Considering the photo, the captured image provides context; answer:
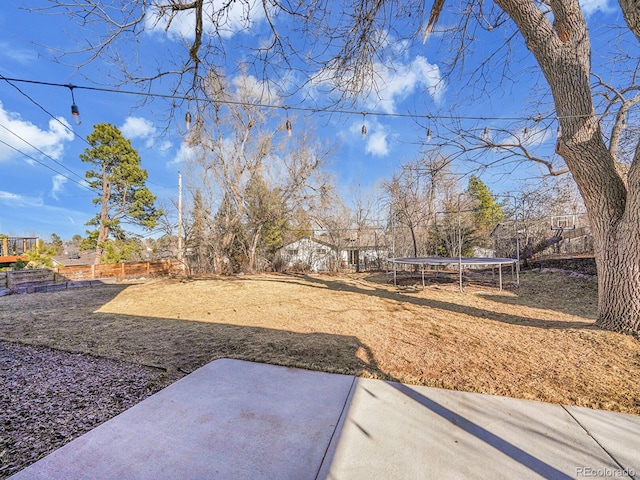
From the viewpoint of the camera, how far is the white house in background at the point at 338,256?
11.7 meters

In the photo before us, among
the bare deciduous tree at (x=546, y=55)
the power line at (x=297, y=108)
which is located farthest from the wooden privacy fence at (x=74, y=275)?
the bare deciduous tree at (x=546, y=55)

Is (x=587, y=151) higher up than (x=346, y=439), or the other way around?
(x=587, y=151)

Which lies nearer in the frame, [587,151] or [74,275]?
[587,151]

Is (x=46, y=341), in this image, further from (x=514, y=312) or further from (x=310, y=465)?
(x=514, y=312)

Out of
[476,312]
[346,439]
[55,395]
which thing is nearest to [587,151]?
[476,312]

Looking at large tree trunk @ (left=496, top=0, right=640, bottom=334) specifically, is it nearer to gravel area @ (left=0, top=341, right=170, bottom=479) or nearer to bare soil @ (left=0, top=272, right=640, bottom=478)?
bare soil @ (left=0, top=272, right=640, bottom=478)

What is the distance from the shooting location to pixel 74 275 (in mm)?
9953

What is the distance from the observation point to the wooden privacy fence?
25.3 feet

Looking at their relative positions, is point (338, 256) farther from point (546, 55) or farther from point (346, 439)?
point (346, 439)

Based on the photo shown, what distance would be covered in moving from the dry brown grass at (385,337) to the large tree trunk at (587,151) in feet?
1.49

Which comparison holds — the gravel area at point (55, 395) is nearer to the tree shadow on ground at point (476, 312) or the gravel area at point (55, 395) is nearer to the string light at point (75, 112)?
the string light at point (75, 112)

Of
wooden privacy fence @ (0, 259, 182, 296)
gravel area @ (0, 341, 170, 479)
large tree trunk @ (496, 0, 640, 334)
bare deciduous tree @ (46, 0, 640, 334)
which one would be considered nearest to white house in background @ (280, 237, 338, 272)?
wooden privacy fence @ (0, 259, 182, 296)

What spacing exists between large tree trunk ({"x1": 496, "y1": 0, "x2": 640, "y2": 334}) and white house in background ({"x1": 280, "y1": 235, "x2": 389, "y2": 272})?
→ 27.3 ft

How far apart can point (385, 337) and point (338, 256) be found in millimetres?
8542
